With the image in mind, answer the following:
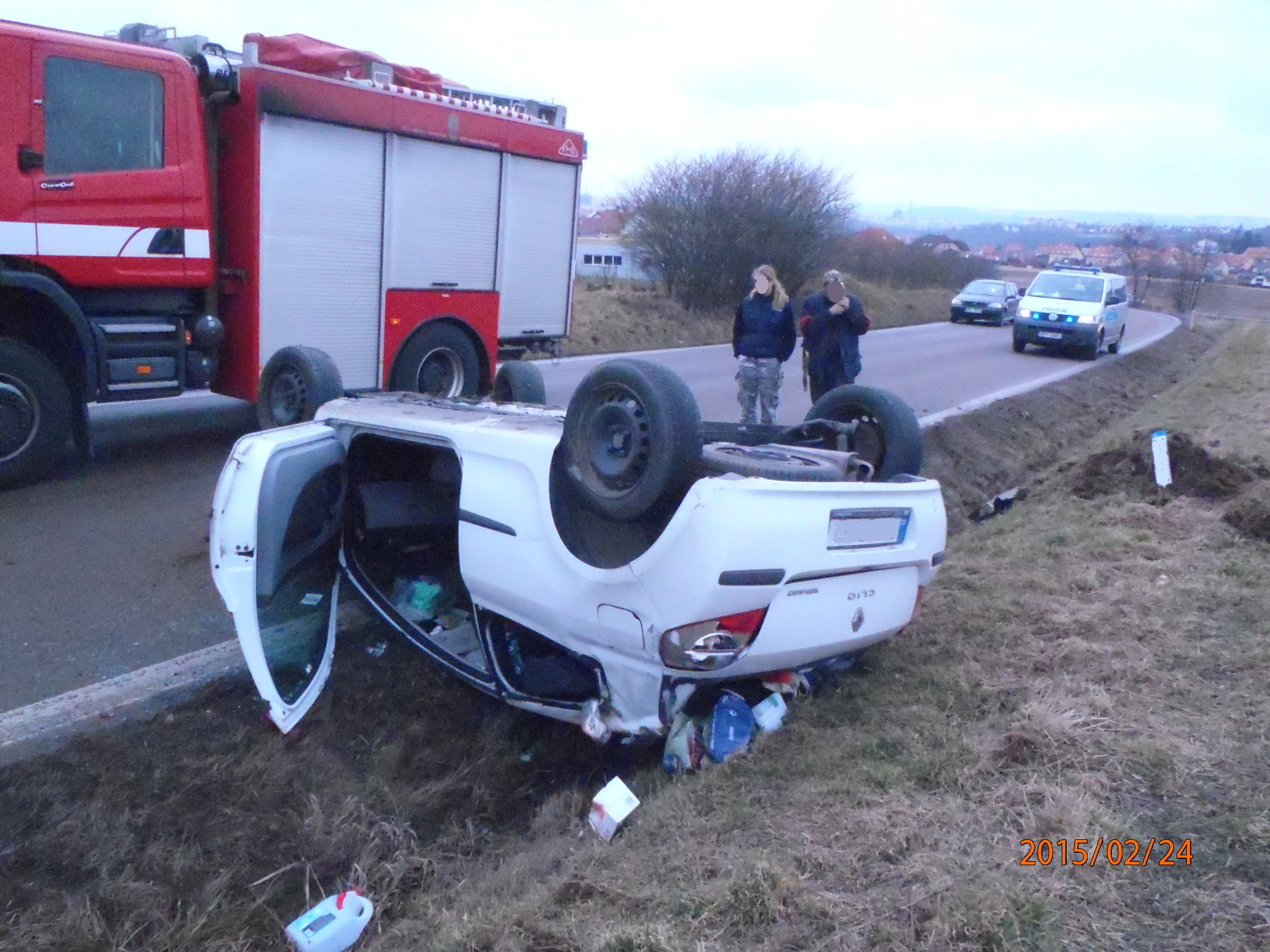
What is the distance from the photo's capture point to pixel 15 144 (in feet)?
21.8

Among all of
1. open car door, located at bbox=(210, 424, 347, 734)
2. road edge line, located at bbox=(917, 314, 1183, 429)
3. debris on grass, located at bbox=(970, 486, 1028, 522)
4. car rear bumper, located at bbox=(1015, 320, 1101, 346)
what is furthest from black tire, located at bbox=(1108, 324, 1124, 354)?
open car door, located at bbox=(210, 424, 347, 734)

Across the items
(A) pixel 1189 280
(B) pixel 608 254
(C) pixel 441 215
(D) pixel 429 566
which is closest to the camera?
(D) pixel 429 566

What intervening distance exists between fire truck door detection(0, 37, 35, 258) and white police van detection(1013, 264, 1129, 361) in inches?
749

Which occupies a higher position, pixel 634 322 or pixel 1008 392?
pixel 1008 392

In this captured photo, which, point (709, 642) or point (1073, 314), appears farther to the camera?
point (1073, 314)

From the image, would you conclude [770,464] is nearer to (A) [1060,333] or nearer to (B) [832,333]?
(B) [832,333]

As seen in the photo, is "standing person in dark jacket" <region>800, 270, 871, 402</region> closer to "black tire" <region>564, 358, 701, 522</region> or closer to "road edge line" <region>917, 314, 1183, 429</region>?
"road edge line" <region>917, 314, 1183, 429</region>

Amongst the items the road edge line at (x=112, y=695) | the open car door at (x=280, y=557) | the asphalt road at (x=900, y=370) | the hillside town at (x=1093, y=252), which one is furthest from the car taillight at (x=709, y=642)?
the hillside town at (x=1093, y=252)

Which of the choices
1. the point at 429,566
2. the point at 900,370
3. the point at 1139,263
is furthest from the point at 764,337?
the point at 1139,263

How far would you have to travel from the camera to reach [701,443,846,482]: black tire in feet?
12.7

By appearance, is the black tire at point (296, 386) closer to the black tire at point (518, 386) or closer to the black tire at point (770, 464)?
the black tire at point (518, 386)

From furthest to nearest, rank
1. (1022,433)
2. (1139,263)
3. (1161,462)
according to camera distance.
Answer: (1139,263) < (1022,433) < (1161,462)

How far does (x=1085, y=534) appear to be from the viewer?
269 inches
